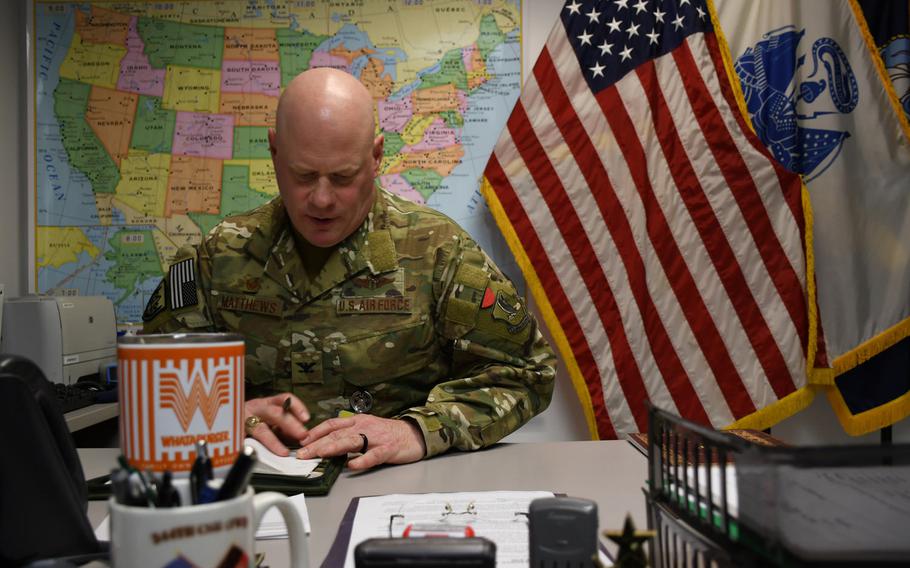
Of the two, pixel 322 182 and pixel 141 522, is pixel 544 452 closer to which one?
pixel 322 182

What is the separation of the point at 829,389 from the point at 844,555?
218cm

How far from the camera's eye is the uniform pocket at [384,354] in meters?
1.52

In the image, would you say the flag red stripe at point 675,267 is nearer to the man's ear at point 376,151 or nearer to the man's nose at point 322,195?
the man's ear at point 376,151

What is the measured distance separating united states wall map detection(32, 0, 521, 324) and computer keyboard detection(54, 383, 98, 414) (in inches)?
19.2

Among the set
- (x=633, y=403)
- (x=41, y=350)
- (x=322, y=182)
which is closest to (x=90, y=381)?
(x=41, y=350)

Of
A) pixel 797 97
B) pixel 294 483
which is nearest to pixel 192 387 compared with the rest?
pixel 294 483

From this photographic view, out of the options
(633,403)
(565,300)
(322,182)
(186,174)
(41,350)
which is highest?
(186,174)

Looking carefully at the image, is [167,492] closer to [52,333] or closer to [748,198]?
[52,333]

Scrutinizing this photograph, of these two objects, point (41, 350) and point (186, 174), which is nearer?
point (41, 350)

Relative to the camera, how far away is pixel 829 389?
228 cm

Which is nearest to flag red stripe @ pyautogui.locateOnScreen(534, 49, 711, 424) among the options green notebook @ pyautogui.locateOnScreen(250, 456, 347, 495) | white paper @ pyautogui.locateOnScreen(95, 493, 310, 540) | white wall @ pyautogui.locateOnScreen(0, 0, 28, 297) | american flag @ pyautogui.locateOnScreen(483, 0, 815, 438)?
american flag @ pyautogui.locateOnScreen(483, 0, 815, 438)

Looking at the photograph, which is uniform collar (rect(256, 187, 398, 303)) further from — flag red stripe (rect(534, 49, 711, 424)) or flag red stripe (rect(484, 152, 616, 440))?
flag red stripe (rect(534, 49, 711, 424))

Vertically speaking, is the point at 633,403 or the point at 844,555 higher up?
the point at 844,555

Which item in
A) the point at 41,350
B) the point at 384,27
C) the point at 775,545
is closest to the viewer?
the point at 775,545
